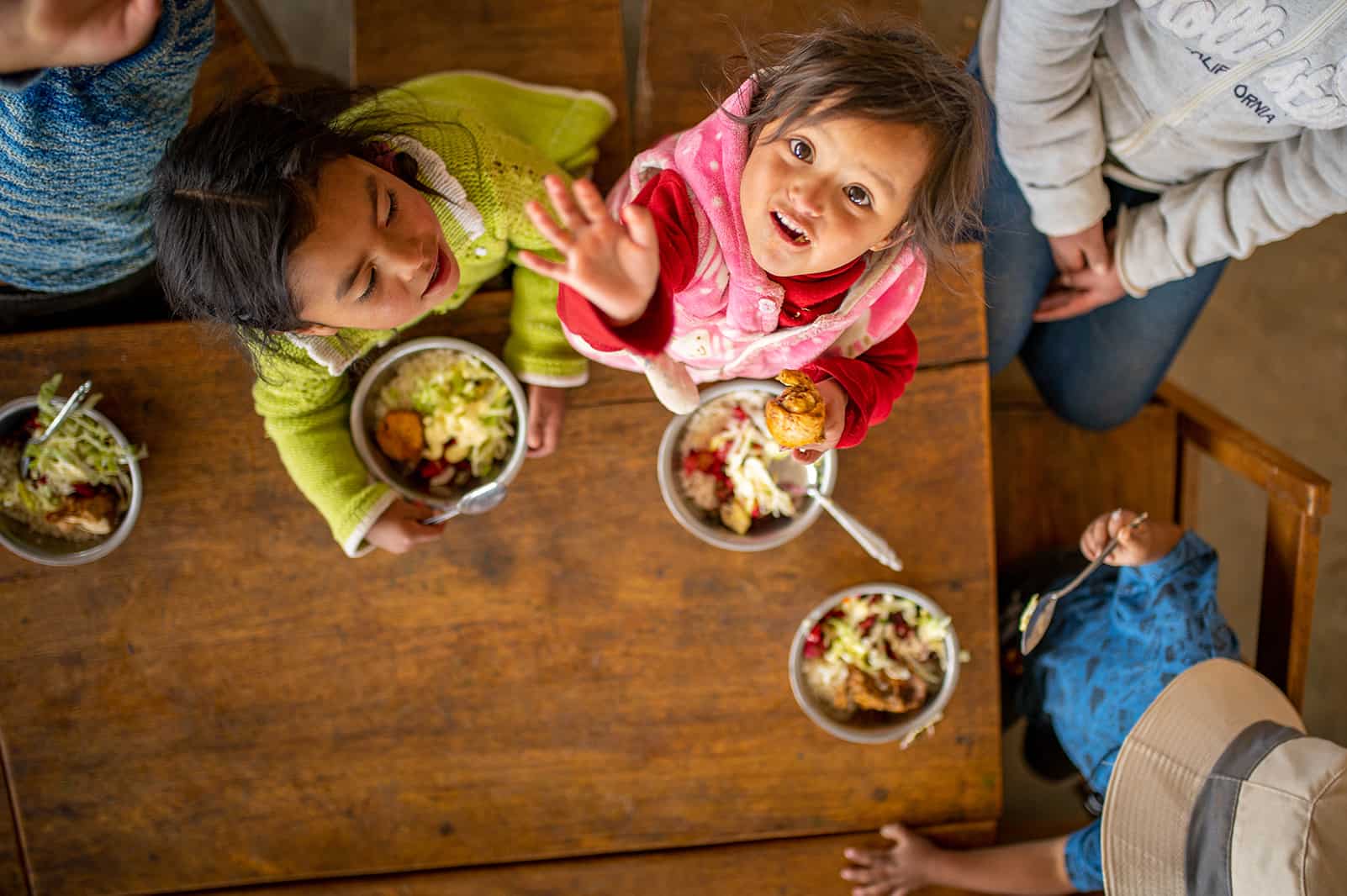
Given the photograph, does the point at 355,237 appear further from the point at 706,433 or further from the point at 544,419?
the point at 706,433

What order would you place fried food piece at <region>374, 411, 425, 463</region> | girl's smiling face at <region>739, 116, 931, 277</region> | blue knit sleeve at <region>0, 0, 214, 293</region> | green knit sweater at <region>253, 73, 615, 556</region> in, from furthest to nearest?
fried food piece at <region>374, 411, 425, 463</region> → green knit sweater at <region>253, 73, 615, 556</region> → blue knit sleeve at <region>0, 0, 214, 293</region> → girl's smiling face at <region>739, 116, 931, 277</region>

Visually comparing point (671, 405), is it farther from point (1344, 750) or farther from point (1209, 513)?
point (1209, 513)

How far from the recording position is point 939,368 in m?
1.22

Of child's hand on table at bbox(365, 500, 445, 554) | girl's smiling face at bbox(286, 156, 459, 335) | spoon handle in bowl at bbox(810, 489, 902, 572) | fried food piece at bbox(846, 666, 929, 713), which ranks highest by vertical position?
girl's smiling face at bbox(286, 156, 459, 335)

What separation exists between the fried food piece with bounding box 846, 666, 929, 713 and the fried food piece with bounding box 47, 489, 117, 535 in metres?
1.08

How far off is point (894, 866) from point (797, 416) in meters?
0.77

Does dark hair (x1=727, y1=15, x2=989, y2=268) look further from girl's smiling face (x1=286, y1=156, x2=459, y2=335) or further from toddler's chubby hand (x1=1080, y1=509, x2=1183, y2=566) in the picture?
toddler's chubby hand (x1=1080, y1=509, x2=1183, y2=566)

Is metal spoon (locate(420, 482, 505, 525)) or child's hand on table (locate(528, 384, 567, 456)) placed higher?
child's hand on table (locate(528, 384, 567, 456))

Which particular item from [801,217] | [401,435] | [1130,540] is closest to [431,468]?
[401,435]

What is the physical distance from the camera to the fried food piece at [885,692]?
4.00 ft

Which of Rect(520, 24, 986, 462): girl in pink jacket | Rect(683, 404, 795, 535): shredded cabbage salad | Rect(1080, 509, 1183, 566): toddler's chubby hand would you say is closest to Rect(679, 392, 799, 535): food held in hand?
Rect(683, 404, 795, 535): shredded cabbage salad

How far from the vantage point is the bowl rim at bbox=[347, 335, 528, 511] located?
1.14m

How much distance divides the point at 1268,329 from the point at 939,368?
1.61m

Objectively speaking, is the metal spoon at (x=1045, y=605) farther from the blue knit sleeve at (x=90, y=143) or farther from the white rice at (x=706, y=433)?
the blue knit sleeve at (x=90, y=143)
